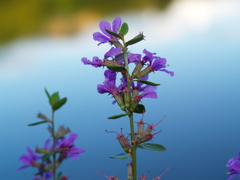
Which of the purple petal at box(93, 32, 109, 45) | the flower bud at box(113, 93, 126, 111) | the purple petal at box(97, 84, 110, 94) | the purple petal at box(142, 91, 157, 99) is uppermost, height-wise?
the purple petal at box(93, 32, 109, 45)

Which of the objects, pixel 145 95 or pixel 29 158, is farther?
pixel 29 158

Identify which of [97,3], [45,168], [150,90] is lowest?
[45,168]

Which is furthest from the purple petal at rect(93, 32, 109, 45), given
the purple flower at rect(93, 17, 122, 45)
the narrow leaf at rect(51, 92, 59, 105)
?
the narrow leaf at rect(51, 92, 59, 105)

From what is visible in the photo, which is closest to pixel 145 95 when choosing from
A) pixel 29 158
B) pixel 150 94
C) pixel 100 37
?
pixel 150 94

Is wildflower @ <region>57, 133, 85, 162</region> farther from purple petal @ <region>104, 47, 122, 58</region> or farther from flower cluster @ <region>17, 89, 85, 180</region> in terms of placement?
purple petal @ <region>104, 47, 122, 58</region>

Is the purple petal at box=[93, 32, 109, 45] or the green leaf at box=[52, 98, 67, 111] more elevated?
the purple petal at box=[93, 32, 109, 45]

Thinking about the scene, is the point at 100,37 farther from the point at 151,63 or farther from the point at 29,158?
the point at 29,158

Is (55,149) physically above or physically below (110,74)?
below

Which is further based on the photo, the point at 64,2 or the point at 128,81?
the point at 64,2

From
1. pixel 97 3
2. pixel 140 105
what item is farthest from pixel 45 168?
pixel 97 3

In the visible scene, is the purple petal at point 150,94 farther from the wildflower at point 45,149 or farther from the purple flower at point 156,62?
the wildflower at point 45,149

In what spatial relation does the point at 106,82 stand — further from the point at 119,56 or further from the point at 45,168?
the point at 45,168
